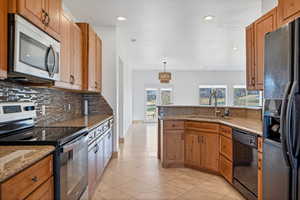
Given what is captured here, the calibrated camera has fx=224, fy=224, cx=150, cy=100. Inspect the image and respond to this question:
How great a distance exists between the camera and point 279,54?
178cm

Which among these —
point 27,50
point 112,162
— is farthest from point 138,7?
point 112,162

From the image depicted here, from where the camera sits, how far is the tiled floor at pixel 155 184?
2801mm

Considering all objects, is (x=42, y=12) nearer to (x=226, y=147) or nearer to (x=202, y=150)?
(x=226, y=147)

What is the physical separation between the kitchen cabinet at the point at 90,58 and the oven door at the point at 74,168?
1.48 m

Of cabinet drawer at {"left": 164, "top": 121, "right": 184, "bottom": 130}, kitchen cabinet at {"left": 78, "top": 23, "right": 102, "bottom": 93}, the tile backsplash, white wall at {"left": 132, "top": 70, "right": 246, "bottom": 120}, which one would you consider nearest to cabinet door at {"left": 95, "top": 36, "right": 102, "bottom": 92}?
kitchen cabinet at {"left": 78, "top": 23, "right": 102, "bottom": 93}

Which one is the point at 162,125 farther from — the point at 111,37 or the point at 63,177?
the point at 63,177

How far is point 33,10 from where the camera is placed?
69.3 inches

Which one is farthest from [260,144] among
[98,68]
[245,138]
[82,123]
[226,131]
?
[98,68]

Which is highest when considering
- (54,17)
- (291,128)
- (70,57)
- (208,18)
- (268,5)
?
(208,18)

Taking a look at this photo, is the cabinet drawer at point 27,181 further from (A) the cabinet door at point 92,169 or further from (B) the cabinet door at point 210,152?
(B) the cabinet door at point 210,152

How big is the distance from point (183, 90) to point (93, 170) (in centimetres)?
904

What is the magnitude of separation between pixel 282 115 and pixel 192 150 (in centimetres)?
232

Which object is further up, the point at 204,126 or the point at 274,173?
the point at 204,126

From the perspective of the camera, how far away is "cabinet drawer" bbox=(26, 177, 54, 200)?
128 centimetres
